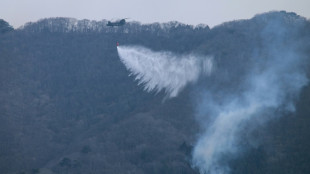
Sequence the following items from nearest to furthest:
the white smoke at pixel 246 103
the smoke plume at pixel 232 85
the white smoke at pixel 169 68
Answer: the white smoke at pixel 246 103 → the smoke plume at pixel 232 85 → the white smoke at pixel 169 68

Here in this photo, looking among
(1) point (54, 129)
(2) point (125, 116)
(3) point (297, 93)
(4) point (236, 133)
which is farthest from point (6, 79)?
(3) point (297, 93)

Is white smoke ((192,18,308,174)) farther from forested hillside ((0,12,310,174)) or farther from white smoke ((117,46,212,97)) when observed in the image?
white smoke ((117,46,212,97))

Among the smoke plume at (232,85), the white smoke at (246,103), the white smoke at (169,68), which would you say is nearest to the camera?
the white smoke at (246,103)

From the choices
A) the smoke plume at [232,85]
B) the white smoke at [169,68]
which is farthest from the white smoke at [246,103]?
the white smoke at [169,68]

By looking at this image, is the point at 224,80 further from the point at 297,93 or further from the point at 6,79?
the point at 6,79

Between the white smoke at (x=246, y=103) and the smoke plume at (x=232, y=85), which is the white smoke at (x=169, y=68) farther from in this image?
the white smoke at (x=246, y=103)

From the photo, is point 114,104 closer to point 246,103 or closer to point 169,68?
point 169,68

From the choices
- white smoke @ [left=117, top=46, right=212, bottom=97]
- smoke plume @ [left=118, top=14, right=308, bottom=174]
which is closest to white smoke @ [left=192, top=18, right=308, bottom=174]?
smoke plume @ [left=118, top=14, right=308, bottom=174]
